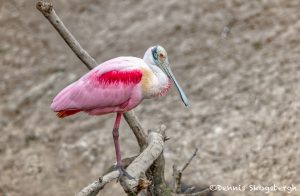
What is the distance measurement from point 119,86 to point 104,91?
119mm

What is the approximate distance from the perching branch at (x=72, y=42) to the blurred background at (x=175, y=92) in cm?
234

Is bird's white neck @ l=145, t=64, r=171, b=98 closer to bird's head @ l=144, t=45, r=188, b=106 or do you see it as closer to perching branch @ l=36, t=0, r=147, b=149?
bird's head @ l=144, t=45, r=188, b=106

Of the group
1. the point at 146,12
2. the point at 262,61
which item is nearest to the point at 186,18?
the point at 146,12

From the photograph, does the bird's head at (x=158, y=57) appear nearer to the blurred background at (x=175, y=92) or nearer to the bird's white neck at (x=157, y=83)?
the bird's white neck at (x=157, y=83)

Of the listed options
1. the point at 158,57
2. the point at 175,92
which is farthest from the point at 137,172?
the point at 175,92

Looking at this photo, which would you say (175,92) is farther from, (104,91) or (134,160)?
(104,91)

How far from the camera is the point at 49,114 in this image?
8.46 meters

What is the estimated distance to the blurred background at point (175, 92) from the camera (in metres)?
7.05

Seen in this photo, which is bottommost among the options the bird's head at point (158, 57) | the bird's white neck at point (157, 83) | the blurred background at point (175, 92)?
the blurred background at point (175, 92)

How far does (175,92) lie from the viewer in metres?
8.23

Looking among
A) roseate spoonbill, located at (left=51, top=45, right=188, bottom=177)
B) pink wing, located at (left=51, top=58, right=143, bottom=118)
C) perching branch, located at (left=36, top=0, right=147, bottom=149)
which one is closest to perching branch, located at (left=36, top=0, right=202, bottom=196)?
perching branch, located at (left=36, top=0, right=147, bottom=149)

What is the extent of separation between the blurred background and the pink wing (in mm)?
3176

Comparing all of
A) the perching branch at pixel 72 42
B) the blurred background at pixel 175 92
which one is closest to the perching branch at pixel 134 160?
the perching branch at pixel 72 42

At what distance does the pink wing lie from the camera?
356cm
